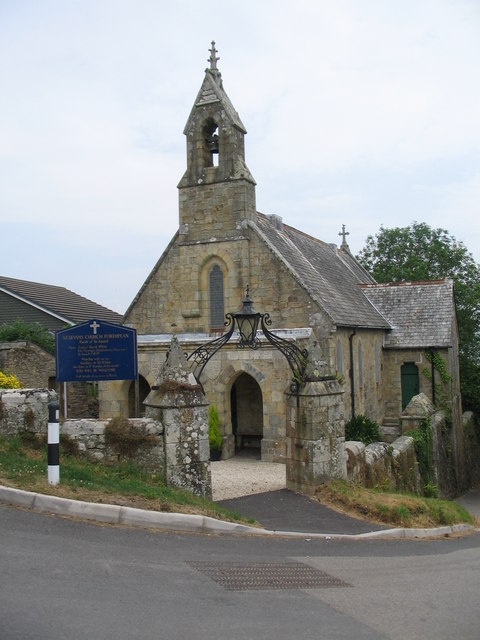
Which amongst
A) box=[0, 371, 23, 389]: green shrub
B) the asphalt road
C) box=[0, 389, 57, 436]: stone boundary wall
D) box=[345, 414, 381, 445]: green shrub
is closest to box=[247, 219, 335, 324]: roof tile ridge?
box=[345, 414, 381, 445]: green shrub

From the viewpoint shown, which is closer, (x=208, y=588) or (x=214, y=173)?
(x=208, y=588)

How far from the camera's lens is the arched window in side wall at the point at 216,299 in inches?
867

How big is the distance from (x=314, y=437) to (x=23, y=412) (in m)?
5.35

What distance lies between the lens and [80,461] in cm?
1049

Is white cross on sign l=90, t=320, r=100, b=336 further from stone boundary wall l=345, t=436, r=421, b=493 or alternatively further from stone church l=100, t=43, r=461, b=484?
stone church l=100, t=43, r=461, b=484

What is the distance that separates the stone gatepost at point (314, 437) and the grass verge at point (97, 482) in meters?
2.62

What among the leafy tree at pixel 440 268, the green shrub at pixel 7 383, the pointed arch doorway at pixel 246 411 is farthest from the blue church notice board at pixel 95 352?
the leafy tree at pixel 440 268

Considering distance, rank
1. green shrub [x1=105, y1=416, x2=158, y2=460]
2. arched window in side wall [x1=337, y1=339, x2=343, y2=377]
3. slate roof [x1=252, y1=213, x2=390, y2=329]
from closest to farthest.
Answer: green shrub [x1=105, y1=416, x2=158, y2=460] < slate roof [x1=252, y1=213, x2=390, y2=329] < arched window in side wall [x1=337, y1=339, x2=343, y2=377]

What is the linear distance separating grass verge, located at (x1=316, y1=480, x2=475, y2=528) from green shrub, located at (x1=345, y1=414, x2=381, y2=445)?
8.01 m

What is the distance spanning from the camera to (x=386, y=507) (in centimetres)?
1184

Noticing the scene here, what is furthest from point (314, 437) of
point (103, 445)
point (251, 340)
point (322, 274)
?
point (322, 274)

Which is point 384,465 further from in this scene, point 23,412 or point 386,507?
point 23,412

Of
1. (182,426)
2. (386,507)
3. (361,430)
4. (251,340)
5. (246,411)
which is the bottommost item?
(386,507)

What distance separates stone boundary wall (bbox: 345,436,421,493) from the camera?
14.3 meters
